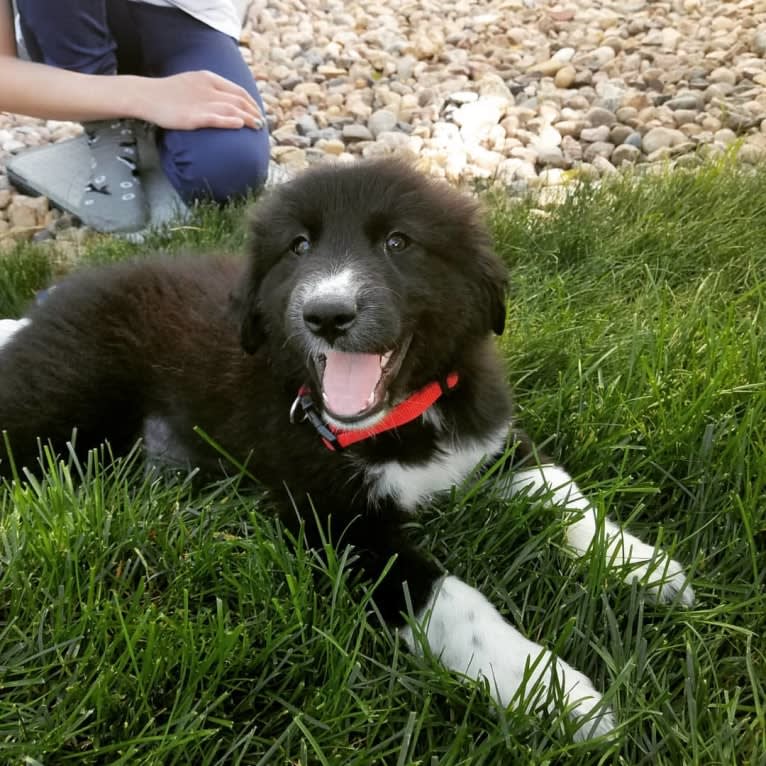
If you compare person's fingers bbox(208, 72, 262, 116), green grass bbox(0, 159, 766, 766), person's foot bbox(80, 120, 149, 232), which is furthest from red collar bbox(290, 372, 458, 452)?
person's fingers bbox(208, 72, 262, 116)

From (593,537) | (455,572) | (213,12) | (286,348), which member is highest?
(213,12)

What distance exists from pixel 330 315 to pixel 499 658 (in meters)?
0.81

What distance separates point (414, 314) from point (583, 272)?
1445 mm

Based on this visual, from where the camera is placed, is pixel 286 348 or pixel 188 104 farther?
pixel 188 104

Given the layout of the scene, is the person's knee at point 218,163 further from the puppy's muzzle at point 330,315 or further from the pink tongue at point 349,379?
the puppy's muzzle at point 330,315

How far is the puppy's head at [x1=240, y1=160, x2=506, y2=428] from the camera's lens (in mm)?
1924

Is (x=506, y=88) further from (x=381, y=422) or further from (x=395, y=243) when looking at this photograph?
(x=381, y=422)

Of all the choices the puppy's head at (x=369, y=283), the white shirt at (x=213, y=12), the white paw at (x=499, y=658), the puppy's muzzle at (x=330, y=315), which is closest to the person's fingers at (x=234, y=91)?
the white shirt at (x=213, y=12)

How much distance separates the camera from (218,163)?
162 inches

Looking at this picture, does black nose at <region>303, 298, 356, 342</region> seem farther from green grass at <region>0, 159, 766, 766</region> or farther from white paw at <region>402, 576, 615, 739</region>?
white paw at <region>402, 576, 615, 739</region>

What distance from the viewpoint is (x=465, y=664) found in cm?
176

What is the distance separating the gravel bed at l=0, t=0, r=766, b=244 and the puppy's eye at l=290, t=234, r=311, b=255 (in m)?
2.07

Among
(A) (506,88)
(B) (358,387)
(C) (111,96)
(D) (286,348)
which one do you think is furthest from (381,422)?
(A) (506,88)

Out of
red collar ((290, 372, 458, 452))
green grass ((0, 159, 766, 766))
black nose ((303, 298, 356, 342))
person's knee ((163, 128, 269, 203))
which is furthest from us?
person's knee ((163, 128, 269, 203))
